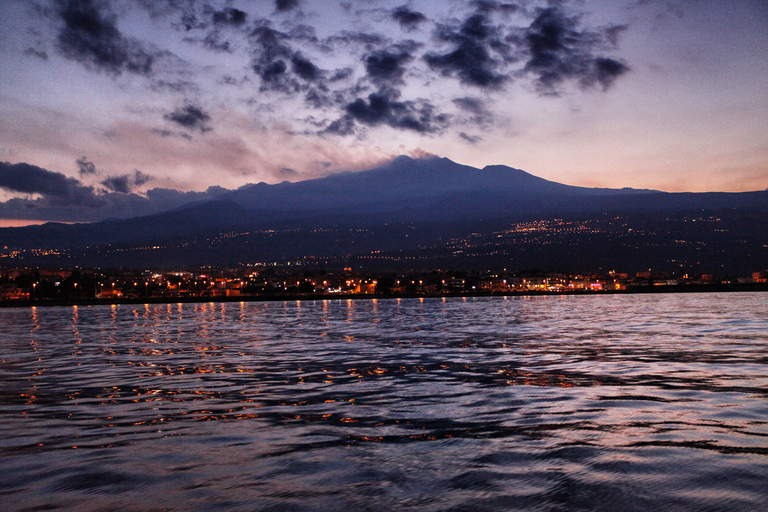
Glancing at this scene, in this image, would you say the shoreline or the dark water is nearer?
the dark water

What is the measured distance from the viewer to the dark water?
8195 millimetres

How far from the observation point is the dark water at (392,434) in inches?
323

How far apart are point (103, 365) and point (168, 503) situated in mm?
17107

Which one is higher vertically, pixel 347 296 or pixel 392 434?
pixel 392 434

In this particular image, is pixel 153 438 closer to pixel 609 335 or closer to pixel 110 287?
pixel 609 335

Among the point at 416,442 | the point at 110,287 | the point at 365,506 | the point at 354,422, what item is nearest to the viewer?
the point at 365,506

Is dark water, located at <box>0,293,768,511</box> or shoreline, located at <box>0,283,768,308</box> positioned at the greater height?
dark water, located at <box>0,293,768,511</box>

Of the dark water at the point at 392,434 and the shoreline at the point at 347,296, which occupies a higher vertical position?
the dark water at the point at 392,434

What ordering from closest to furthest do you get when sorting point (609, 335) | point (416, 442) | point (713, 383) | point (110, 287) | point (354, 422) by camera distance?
point (416, 442)
point (354, 422)
point (713, 383)
point (609, 335)
point (110, 287)

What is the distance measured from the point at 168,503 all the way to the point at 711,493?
689 cm

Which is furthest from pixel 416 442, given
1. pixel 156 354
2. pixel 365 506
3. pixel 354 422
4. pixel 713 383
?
pixel 156 354

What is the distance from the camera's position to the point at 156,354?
89.2 feet

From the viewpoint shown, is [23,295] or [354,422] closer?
[354,422]

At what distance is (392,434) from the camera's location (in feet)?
37.3
